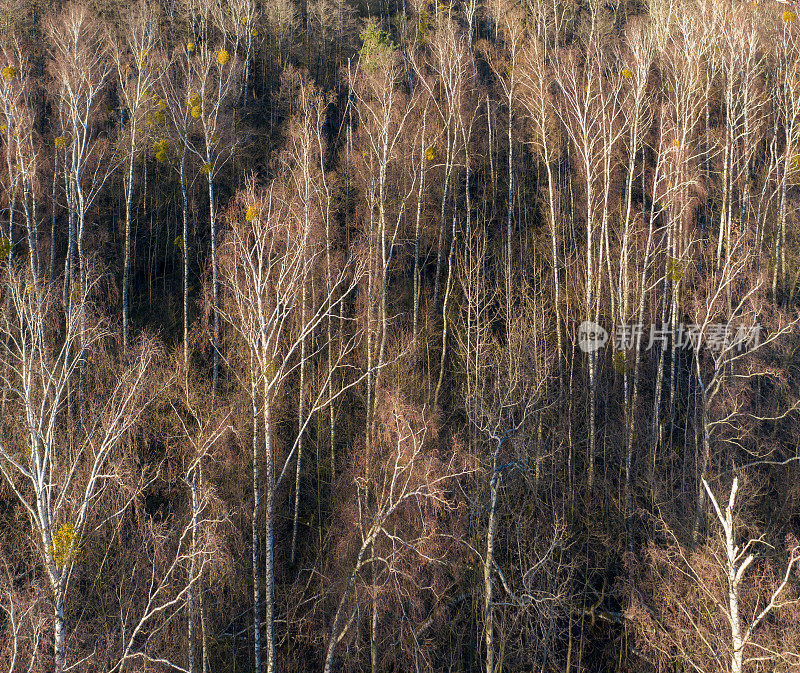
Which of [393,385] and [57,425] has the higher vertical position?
[57,425]

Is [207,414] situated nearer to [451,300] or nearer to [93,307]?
[93,307]

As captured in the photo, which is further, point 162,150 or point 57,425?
point 162,150

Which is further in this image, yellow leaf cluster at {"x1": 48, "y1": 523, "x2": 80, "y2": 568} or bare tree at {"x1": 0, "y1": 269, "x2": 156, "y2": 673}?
yellow leaf cluster at {"x1": 48, "y1": 523, "x2": 80, "y2": 568}

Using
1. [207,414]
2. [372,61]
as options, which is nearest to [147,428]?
[207,414]

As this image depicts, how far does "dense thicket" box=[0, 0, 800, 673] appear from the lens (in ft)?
38.8

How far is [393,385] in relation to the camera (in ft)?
55.0

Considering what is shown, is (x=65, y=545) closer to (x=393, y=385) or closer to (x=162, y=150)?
(x=393, y=385)

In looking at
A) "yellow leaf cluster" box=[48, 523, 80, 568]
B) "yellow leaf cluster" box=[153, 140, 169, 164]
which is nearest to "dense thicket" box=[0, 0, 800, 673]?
"yellow leaf cluster" box=[48, 523, 80, 568]

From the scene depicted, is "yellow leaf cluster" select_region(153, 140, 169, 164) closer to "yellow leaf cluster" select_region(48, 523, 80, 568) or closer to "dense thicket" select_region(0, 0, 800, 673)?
"dense thicket" select_region(0, 0, 800, 673)

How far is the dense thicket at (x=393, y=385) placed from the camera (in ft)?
38.8

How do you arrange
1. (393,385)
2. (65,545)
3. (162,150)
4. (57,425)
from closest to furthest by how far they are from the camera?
(65,545) → (57,425) → (393,385) → (162,150)

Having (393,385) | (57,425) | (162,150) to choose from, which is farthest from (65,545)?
(162,150)

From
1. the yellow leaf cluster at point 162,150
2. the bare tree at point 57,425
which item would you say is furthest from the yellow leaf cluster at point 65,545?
the yellow leaf cluster at point 162,150

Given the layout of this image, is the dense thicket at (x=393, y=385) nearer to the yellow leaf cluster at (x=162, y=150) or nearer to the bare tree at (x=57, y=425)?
the bare tree at (x=57, y=425)
